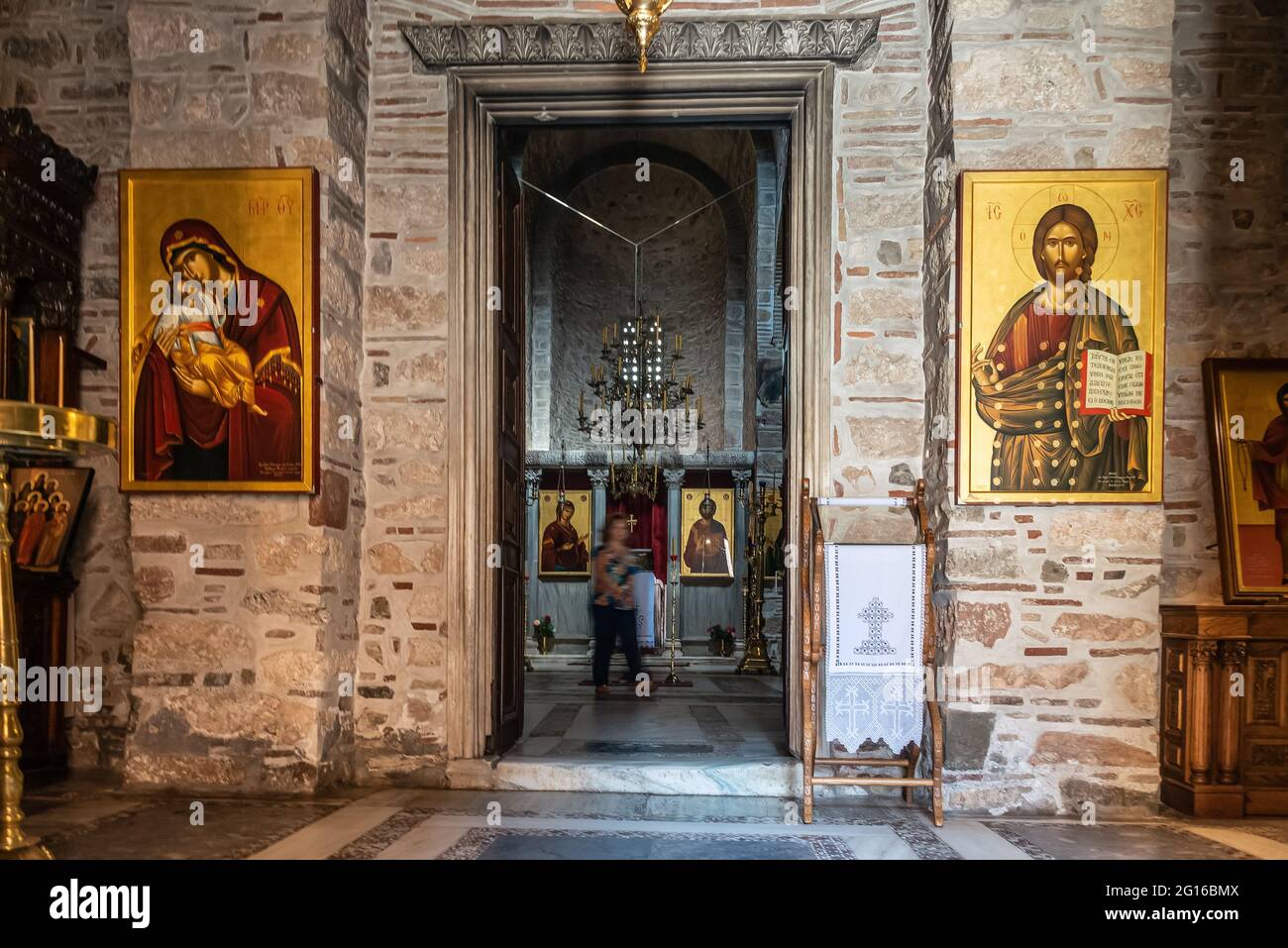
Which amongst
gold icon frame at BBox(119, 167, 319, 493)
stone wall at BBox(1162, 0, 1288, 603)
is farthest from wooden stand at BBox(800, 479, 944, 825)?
gold icon frame at BBox(119, 167, 319, 493)

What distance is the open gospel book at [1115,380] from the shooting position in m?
4.17

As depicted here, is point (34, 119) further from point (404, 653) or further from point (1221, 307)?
point (1221, 307)

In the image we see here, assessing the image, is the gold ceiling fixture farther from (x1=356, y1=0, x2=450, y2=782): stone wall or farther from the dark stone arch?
the dark stone arch

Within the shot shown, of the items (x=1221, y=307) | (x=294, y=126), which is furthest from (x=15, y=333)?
(x=1221, y=307)

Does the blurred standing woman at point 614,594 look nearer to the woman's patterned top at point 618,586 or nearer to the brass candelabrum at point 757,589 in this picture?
the woman's patterned top at point 618,586

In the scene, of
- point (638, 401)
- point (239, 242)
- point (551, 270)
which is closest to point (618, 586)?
point (638, 401)

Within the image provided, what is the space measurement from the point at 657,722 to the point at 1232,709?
3.32 m

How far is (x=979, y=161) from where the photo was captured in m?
4.25

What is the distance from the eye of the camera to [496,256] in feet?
16.2

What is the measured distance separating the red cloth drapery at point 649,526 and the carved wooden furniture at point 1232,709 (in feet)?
23.2

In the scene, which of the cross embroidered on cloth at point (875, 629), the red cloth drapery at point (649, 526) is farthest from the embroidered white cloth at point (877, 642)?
the red cloth drapery at point (649, 526)

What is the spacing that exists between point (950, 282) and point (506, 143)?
108 inches

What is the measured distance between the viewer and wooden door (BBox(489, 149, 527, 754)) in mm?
4902

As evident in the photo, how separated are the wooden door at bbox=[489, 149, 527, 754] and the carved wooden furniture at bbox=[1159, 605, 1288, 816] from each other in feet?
11.1
